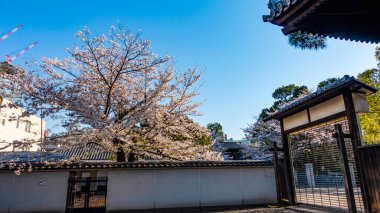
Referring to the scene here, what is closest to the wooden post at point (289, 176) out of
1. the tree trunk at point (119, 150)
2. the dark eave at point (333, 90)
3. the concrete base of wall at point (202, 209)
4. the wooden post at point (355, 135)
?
the dark eave at point (333, 90)

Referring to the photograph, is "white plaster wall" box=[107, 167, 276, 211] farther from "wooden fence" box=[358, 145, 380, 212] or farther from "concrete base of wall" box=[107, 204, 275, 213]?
"wooden fence" box=[358, 145, 380, 212]

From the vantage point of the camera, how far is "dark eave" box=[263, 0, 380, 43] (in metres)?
3.02

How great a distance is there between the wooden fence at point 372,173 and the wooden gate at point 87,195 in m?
9.64

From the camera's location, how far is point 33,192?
35.1ft

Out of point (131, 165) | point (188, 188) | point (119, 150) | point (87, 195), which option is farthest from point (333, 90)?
point (87, 195)

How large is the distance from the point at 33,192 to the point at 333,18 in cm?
1238

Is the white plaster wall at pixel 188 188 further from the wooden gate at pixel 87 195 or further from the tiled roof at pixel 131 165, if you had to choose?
the wooden gate at pixel 87 195


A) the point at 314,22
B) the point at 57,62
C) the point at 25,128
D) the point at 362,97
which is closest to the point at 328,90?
the point at 362,97

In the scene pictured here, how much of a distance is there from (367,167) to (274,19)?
17.9ft

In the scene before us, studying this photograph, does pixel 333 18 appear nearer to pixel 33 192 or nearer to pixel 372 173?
pixel 372 173

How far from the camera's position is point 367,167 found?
21.1 feet

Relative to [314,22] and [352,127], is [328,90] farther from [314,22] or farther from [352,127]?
[314,22]

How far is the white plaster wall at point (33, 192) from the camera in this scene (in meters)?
10.5

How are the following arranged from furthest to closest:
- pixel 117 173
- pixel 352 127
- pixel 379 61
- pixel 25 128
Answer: pixel 25 128 < pixel 379 61 < pixel 117 173 < pixel 352 127
